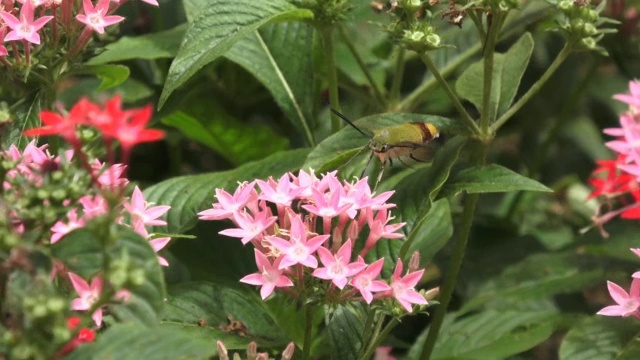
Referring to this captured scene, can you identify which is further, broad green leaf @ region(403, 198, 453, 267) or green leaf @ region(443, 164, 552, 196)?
broad green leaf @ region(403, 198, 453, 267)

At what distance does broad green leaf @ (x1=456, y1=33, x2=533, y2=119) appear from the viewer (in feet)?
4.24

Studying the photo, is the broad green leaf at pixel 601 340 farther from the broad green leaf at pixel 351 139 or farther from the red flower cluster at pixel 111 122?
the red flower cluster at pixel 111 122

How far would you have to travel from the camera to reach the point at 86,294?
2.87 feet

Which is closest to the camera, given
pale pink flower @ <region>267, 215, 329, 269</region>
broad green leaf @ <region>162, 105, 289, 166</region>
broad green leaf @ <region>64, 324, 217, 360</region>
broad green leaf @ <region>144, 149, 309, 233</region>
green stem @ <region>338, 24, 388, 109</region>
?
broad green leaf @ <region>64, 324, 217, 360</region>

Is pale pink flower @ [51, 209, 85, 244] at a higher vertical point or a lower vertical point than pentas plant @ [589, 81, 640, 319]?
higher

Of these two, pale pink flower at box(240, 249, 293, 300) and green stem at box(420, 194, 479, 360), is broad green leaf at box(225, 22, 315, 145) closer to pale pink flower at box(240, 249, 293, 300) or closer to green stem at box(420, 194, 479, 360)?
green stem at box(420, 194, 479, 360)

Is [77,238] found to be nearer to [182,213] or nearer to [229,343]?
[229,343]

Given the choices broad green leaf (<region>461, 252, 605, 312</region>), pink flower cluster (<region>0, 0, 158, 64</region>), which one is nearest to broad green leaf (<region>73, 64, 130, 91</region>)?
pink flower cluster (<region>0, 0, 158, 64</region>)

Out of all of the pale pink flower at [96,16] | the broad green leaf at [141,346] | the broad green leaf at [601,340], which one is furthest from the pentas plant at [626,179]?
the pale pink flower at [96,16]

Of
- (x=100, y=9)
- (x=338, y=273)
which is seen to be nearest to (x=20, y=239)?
(x=338, y=273)

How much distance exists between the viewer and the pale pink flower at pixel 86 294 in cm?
85

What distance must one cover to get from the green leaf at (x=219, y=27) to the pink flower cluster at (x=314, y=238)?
183 millimetres

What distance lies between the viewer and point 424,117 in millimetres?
1246

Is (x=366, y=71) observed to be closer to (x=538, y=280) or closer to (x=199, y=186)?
(x=199, y=186)
